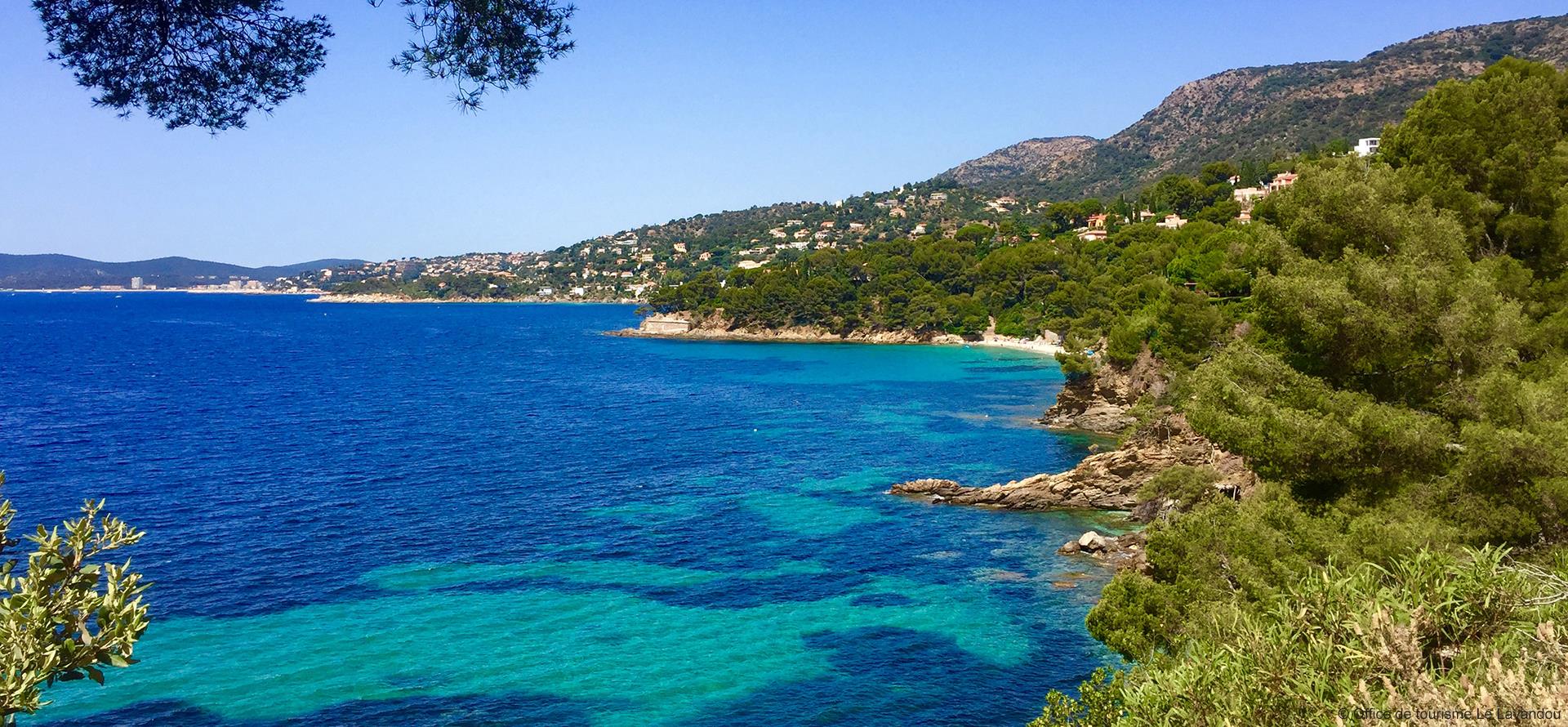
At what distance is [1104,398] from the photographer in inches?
1874

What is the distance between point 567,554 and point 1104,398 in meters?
30.1

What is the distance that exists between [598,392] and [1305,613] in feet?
188

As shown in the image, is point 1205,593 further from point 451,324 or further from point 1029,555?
point 451,324

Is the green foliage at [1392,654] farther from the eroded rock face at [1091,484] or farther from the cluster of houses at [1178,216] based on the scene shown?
the cluster of houses at [1178,216]

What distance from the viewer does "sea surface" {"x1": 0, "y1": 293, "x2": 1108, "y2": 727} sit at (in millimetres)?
17750

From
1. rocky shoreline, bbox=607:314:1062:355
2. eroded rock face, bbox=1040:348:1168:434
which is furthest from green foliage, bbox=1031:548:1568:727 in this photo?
rocky shoreline, bbox=607:314:1062:355

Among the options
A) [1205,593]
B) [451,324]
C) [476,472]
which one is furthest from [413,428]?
[451,324]

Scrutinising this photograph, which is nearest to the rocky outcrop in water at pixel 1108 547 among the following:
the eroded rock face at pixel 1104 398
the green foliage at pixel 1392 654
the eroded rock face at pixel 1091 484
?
the eroded rock face at pixel 1091 484

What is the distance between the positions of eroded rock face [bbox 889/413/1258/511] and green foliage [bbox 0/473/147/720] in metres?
28.2

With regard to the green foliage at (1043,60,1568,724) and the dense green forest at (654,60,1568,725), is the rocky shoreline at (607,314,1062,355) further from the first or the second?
the dense green forest at (654,60,1568,725)

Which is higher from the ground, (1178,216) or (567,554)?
(1178,216)

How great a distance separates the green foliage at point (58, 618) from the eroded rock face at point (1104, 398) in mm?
42458

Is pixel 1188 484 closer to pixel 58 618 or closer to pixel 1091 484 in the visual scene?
pixel 1091 484

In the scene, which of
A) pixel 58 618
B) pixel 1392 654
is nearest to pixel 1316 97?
pixel 1392 654
